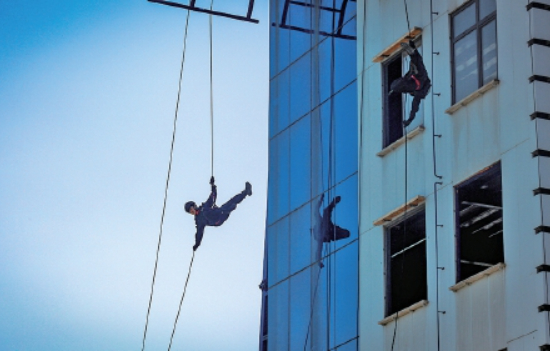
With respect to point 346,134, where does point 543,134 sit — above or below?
below

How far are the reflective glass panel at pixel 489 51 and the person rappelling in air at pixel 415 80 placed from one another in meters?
1.08

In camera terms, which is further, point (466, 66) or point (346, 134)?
point (346, 134)

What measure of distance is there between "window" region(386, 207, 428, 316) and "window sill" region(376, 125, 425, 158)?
4.05ft

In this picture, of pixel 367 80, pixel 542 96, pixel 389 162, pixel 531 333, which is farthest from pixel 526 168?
pixel 367 80

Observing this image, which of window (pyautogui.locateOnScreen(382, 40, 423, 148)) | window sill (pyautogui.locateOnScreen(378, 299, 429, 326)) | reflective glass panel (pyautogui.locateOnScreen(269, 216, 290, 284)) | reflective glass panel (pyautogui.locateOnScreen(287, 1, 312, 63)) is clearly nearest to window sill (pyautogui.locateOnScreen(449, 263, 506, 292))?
window sill (pyautogui.locateOnScreen(378, 299, 429, 326))

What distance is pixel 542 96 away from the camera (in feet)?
56.6

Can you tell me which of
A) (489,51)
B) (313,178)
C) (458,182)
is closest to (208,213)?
(313,178)

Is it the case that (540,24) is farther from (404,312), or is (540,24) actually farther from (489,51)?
(404,312)

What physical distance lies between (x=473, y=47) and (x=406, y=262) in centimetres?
346

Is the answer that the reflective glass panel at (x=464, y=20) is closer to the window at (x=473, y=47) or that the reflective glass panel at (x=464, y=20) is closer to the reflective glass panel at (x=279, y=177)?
the window at (x=473, y=47)

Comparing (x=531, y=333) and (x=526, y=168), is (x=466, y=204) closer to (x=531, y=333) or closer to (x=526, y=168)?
(x=526, y=168)

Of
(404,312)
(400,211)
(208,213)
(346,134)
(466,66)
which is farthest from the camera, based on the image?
(208,213)

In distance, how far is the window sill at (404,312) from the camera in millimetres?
18922

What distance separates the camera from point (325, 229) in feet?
75.6
